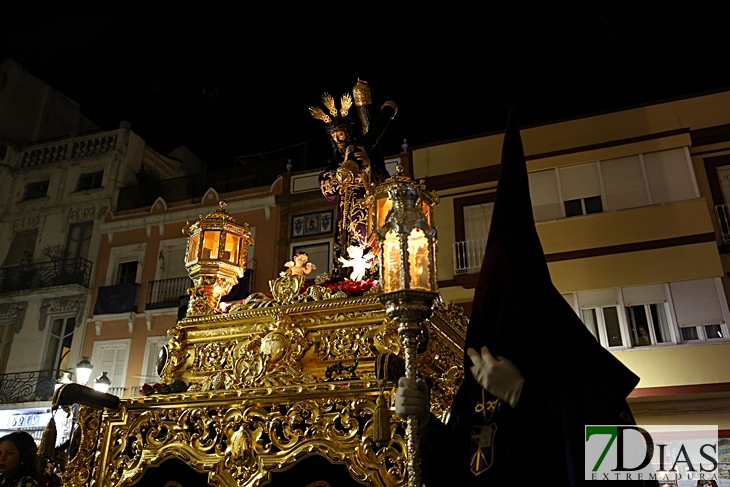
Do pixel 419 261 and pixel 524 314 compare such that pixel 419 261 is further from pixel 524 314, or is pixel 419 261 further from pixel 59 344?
pixel 59 344

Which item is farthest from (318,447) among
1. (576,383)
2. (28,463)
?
(28,463)

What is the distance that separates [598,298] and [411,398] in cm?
930

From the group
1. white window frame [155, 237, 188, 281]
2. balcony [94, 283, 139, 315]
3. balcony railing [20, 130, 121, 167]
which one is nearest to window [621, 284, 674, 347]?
white window frame [155, 237, 188, 281]

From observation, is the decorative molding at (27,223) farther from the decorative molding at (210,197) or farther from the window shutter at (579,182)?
the window shutter at (579,182)

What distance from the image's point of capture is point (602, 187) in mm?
11398

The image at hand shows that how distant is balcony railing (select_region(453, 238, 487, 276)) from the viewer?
1143 cm

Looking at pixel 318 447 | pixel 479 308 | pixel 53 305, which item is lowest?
pixel 318 447

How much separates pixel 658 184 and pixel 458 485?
1015cm

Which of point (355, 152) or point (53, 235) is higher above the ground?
point (53, 235)

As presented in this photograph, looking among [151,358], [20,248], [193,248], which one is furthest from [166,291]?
[193,248]

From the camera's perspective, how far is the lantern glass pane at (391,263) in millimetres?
2667

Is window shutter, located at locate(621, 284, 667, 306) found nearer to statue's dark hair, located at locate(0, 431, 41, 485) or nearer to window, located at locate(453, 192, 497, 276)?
window, located at locate(453, 192, 497, 276)

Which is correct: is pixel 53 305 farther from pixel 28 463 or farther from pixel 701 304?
pixel 701 304

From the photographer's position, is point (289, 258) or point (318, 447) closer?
point (318, 447)
